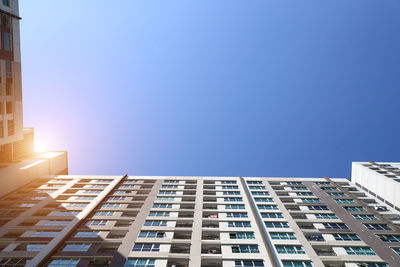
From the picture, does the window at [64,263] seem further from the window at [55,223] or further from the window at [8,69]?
the window at [8,69]

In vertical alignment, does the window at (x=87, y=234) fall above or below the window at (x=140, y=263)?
above

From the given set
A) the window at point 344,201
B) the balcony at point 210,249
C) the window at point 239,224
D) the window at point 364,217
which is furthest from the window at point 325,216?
the balcony at point 210,249

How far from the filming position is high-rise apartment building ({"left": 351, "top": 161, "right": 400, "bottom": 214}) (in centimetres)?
4729

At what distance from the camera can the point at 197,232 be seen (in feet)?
113

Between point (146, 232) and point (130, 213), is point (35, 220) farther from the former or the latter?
point (146, 232)

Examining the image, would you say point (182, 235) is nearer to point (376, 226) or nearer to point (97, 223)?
point (97, 223)

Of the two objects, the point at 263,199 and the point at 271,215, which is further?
the point at 263,199

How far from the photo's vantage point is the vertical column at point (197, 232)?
28.4 metres

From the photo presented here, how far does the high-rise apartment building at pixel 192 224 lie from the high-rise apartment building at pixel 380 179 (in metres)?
4.23

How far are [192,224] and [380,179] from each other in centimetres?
4465

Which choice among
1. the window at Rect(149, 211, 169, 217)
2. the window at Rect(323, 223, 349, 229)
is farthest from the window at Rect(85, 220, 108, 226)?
the window at Rect(323, 223, 349, 229)

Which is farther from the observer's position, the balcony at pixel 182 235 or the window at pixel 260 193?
the window at pixel 260 193

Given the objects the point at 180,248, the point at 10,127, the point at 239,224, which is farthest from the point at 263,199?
the point at 10,127

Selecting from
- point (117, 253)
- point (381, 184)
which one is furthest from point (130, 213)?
point (381, 184)
